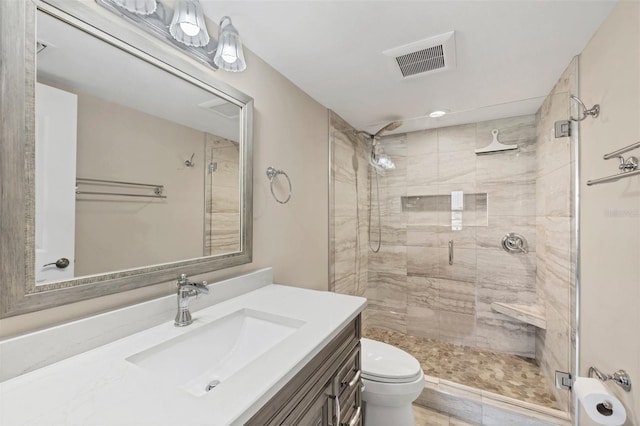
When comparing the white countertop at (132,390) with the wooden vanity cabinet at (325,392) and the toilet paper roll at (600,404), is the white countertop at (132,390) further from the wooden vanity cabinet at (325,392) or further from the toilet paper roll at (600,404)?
the toilet paper roll at (600,404)

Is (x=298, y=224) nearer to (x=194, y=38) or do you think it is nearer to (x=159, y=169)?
(x=159, y=169)

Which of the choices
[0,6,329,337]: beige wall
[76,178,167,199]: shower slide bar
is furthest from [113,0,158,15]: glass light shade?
[76,178,167,199]: shower slide bar

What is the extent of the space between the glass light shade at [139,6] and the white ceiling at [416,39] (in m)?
0.30

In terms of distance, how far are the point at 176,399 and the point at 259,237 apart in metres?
0.98

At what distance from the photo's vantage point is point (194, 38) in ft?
3.53

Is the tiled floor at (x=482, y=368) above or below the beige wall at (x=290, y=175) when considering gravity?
below

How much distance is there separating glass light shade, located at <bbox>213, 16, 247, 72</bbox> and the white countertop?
1072mm

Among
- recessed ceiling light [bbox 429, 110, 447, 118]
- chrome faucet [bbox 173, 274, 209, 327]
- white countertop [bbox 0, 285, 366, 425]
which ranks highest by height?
recessed ceiling light [bbox 429, 110, 447, 118]

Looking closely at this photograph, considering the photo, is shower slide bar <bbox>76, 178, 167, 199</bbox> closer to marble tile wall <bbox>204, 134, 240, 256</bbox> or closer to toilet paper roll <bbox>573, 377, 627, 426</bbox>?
marble tile wall <bbox>204, 134, 240, 256</bbox>

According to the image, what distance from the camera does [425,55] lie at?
1.50m

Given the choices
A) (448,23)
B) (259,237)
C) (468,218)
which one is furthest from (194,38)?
(468,218)

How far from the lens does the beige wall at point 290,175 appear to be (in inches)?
58.6

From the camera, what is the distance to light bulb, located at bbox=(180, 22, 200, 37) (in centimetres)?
101

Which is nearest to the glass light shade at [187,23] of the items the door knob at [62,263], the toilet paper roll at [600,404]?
the door knob at [62,263]
